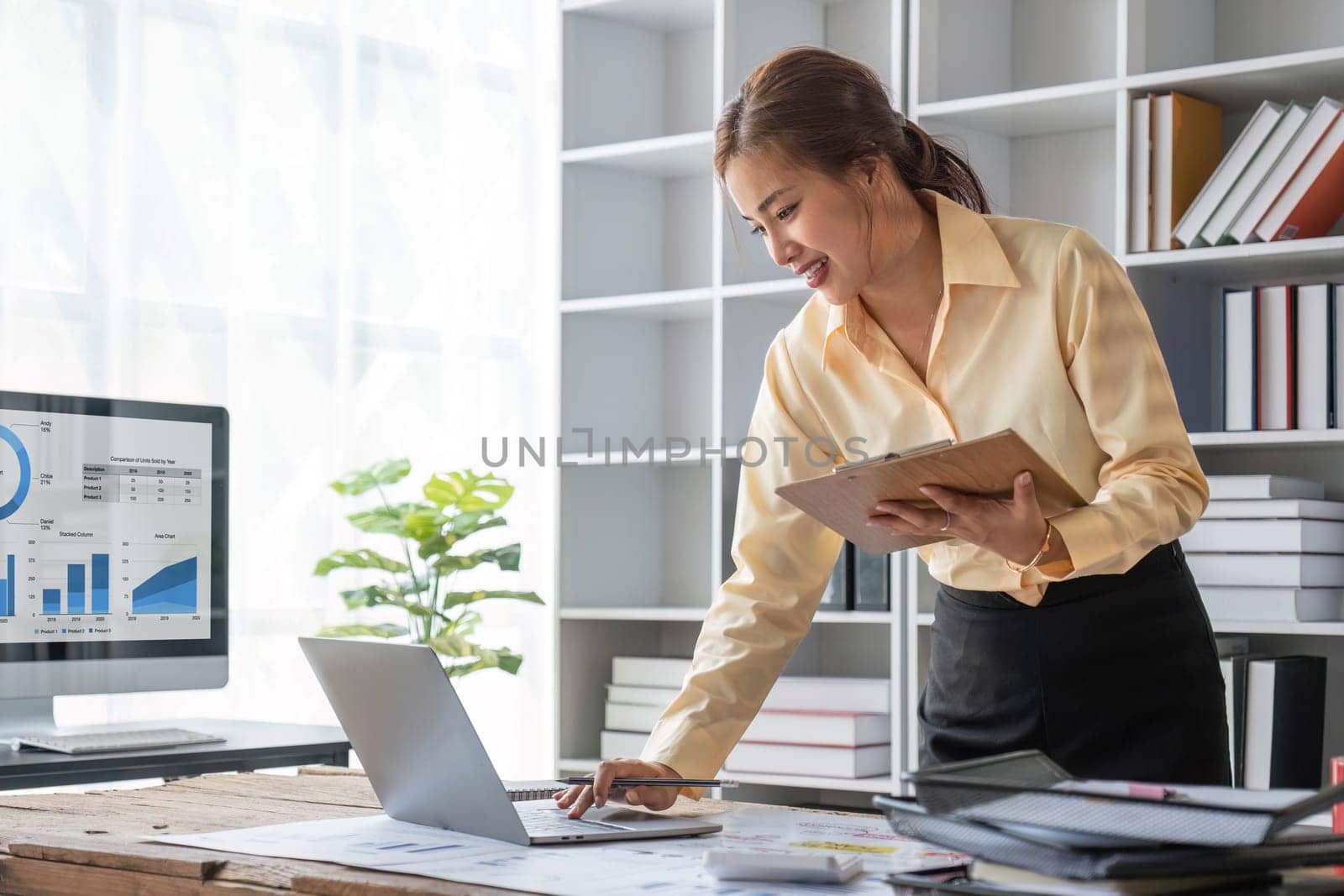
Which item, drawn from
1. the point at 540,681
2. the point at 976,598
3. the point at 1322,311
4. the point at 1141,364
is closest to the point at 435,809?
the point at 976,598

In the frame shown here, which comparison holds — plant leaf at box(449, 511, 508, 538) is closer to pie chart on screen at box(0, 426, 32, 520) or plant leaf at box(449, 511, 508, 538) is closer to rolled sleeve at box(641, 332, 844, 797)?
pie chart on screen at box(0, 426, 32, 520)

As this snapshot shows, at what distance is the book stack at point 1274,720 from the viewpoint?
2.57m

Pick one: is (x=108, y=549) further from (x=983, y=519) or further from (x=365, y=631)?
(x=983, y=519)

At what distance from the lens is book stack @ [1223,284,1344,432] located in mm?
2582

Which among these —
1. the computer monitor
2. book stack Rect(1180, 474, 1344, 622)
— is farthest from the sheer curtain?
book stack Rect(1180, 474, 1344, 622)

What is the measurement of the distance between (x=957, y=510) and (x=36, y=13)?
7.44 ft

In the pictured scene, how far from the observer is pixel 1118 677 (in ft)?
5.37

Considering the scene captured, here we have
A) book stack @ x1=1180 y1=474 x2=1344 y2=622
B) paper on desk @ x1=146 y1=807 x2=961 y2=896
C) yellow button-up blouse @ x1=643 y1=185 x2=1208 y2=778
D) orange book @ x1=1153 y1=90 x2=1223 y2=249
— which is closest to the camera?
paper on desk @ x1=146 y1=807 x2=961 y2=896

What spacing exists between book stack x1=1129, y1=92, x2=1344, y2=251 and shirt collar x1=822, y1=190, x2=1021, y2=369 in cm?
112

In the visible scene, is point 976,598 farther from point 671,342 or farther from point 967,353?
point 671,342

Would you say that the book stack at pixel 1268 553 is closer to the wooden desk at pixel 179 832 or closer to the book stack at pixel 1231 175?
the book stack at pixel 1231 175

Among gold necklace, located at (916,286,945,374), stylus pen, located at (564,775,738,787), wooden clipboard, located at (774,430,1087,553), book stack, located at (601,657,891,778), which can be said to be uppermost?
gold necklace, located at (916,286,945,374)

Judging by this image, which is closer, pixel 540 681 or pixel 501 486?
pixel 501 486

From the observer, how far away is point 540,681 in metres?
3.91
